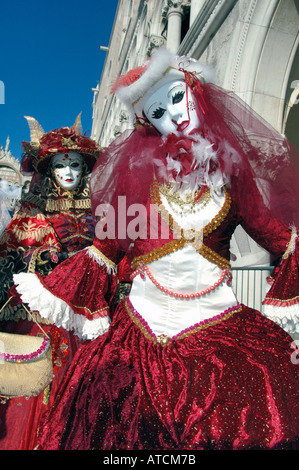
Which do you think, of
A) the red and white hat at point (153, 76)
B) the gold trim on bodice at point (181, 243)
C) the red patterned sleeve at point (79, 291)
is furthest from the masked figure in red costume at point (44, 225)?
the red and white hat at point (153, 76)

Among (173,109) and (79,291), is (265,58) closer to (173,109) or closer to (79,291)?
(173,109)

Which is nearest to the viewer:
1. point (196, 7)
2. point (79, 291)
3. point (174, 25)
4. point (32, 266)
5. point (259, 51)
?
point (79, 291)

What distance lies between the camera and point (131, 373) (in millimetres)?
1477

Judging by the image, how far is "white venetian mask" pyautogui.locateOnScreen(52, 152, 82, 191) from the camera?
11.1 ft

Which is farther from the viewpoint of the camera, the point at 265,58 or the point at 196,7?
the point at 196,7

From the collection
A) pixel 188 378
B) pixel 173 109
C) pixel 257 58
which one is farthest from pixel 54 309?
pixel 257 58

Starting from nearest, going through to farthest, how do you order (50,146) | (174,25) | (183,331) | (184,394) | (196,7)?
(184,394) < (183,331) < (50,146) < (196,7) < (174,25)

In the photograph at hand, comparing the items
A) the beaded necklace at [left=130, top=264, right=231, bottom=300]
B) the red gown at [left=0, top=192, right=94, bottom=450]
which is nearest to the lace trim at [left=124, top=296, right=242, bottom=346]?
the beaded necklace at [left=130, top=264, right=231, bottom=300]

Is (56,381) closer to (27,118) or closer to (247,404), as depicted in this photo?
(247,404)

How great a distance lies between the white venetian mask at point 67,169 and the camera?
3391 millimetres

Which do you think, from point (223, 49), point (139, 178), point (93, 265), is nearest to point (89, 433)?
point (93, 265)

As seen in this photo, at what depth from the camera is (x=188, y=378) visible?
144 cm

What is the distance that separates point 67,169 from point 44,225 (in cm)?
61

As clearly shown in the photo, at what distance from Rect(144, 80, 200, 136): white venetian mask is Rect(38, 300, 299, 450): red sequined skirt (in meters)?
1.02
